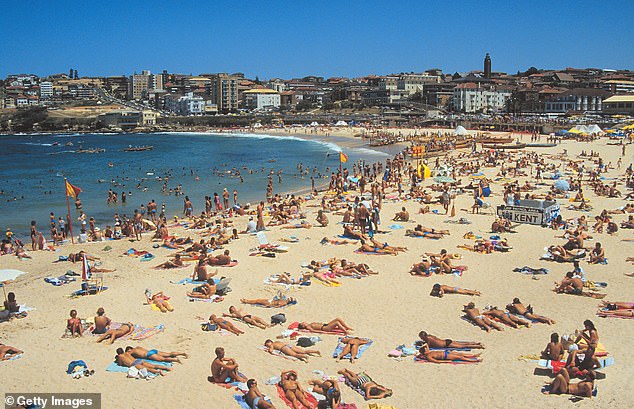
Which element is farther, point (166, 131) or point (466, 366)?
point (166, 131)

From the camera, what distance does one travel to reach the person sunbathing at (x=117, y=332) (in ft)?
26.4

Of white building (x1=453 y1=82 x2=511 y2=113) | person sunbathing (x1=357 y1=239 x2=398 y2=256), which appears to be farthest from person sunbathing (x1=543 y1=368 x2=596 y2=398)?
white building (x1=453 y1=82 x2=511 y2=113)

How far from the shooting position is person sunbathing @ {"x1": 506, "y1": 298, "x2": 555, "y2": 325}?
27.4 feet

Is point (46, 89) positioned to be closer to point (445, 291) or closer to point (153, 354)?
point (445, 291)

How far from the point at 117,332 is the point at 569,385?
234 inches

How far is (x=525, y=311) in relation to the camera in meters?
8.55

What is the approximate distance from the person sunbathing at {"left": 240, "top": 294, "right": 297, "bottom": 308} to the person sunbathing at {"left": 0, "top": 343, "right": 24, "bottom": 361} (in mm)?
3389

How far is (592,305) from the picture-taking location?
29.5 feet

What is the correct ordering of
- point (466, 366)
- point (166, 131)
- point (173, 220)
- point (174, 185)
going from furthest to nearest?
point (166, 131), point (174, 185), point (173, 220), point (466, 366)

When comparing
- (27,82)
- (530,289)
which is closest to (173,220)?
(530,289)

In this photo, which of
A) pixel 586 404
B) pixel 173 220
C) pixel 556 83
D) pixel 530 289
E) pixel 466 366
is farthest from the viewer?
pixel 556 83

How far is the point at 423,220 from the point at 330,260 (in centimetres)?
544

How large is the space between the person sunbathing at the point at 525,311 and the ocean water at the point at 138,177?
48.6 feet

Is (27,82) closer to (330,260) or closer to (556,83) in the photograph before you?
(556,83)
